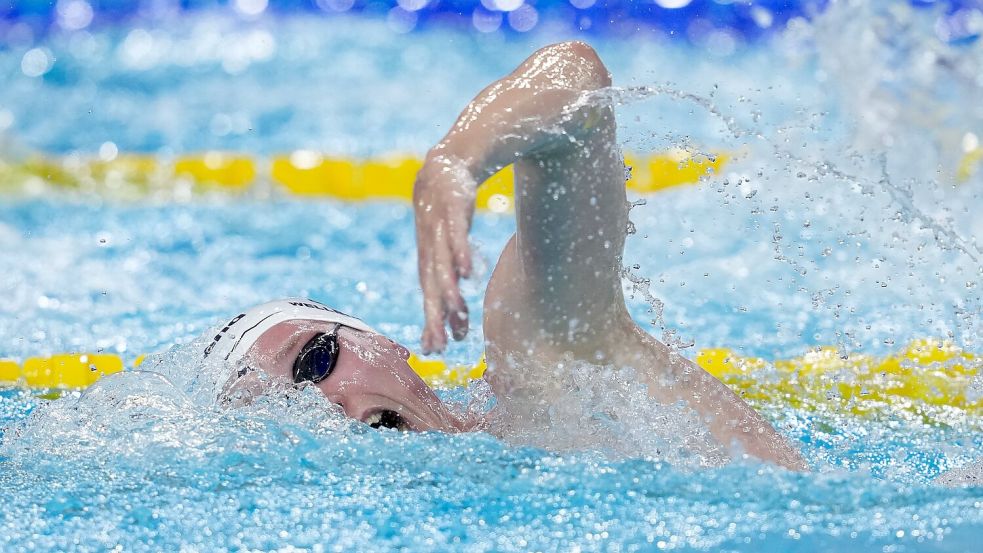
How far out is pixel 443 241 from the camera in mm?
920

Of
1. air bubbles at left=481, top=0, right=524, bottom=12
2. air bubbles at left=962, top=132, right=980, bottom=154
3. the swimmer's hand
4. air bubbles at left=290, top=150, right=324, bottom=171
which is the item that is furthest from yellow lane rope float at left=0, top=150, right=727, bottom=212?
the swimmer's hand

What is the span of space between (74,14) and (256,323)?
3.94 meters

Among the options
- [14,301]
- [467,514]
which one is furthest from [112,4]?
[467,514]

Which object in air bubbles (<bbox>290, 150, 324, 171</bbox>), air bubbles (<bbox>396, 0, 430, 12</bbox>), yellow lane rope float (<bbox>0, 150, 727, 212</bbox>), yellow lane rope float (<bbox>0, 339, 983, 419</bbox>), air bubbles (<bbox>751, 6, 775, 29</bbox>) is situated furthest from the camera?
air bubbles (<bbox>396, 0, 430, 12</bbox>)

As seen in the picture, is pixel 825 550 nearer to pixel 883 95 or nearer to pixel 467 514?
pixel 467 514

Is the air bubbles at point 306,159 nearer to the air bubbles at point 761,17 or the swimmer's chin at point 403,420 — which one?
the air bubbles at point 761,17

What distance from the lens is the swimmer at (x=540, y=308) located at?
113 cm

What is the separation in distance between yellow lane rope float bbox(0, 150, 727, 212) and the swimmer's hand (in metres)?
2.47

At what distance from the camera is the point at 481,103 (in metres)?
1.09

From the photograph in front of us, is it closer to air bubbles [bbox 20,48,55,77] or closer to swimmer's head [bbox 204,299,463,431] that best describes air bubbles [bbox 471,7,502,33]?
air bubbles [bbox 20,48,55,77]

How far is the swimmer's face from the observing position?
54.1 inches

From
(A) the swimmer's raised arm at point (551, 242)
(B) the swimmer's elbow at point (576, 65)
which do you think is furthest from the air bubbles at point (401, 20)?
(B) the swimmer's elbow at point (576, 65)

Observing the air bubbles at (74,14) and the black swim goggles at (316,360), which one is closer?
the black swim goggles at (316,360)

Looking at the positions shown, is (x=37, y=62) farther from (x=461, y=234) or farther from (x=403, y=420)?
(x=461, y=234)
